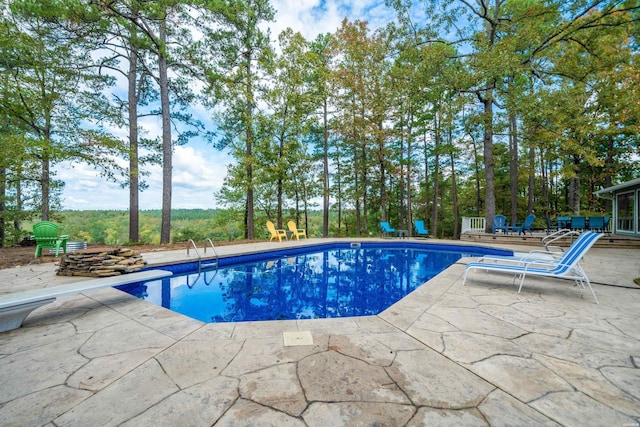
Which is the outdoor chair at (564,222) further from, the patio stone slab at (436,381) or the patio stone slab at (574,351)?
the patio stone slab at (436,381)

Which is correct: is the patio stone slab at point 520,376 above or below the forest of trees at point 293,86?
below

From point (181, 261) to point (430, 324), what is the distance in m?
5.48

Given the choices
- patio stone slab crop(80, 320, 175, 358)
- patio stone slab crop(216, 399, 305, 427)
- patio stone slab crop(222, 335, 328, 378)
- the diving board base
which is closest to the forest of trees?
the diving board base

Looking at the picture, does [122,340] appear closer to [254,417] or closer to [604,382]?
[254,417]

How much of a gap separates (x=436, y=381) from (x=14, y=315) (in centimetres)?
379

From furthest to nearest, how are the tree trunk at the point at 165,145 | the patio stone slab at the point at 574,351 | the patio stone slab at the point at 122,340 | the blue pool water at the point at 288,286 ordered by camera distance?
the tree trunk at the point at 165,145, the blue pool water at the point at 288,286, the patio stone slab at the point at 122,340, the patio stone slab at the point at 574,351

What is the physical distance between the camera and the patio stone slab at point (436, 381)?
136 centimetres

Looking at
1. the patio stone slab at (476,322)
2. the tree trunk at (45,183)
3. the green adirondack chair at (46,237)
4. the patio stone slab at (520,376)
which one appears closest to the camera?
the patio stone slab at (520,376)

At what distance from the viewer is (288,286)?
15.8 ft

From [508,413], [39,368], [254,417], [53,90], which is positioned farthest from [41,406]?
[53,90]

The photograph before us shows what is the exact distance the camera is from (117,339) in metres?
2.11

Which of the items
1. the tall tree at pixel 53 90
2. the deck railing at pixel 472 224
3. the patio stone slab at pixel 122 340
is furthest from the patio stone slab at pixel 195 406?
the deck railing at pixel 472 224

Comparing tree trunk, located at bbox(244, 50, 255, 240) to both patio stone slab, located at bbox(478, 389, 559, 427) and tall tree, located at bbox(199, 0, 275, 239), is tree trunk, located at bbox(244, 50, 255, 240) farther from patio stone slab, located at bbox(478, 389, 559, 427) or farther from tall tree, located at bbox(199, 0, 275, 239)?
patio stone slab, located at bbox(478, 389, 559, 427)

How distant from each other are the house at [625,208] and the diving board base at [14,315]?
15.0 m
